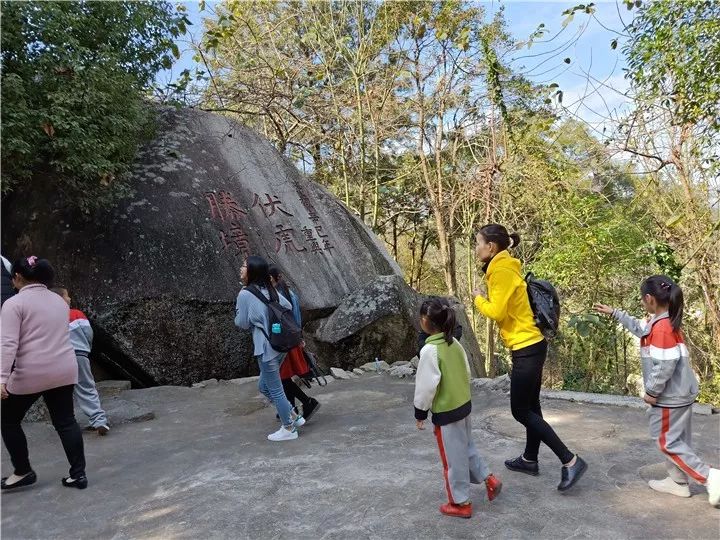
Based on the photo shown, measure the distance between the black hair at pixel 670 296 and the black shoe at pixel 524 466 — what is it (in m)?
1.19

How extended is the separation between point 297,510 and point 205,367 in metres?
3.93

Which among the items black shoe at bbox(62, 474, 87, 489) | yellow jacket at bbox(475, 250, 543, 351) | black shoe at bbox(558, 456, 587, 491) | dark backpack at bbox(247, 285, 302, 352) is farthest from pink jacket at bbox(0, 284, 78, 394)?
black shoe at bbox(558, 456, 587, 491)

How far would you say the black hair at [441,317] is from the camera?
3.01m

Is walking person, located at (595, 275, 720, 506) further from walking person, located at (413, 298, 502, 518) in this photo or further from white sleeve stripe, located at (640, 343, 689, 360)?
walking person, located at (413, 298, 502, 518)

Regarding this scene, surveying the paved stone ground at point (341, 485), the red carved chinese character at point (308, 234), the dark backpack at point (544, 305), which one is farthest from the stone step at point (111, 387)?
the dark backpack at point (544, 305)

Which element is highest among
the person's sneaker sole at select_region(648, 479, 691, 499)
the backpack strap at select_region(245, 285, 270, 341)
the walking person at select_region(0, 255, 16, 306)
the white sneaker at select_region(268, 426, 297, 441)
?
the walking person at select_region(0, 255, 16, 306)

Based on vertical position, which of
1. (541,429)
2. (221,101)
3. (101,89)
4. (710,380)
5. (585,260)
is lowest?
(710,380)

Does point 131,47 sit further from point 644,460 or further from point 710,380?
point 710,380

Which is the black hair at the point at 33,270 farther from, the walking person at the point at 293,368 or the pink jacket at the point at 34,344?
the walking person at the point at 293,368

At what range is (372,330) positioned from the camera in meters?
7.18

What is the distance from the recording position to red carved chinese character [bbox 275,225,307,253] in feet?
25.7

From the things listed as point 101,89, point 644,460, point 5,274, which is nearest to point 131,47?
point 101,89

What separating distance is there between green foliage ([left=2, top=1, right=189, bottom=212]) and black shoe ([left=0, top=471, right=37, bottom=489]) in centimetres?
313

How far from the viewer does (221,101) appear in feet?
28.1
